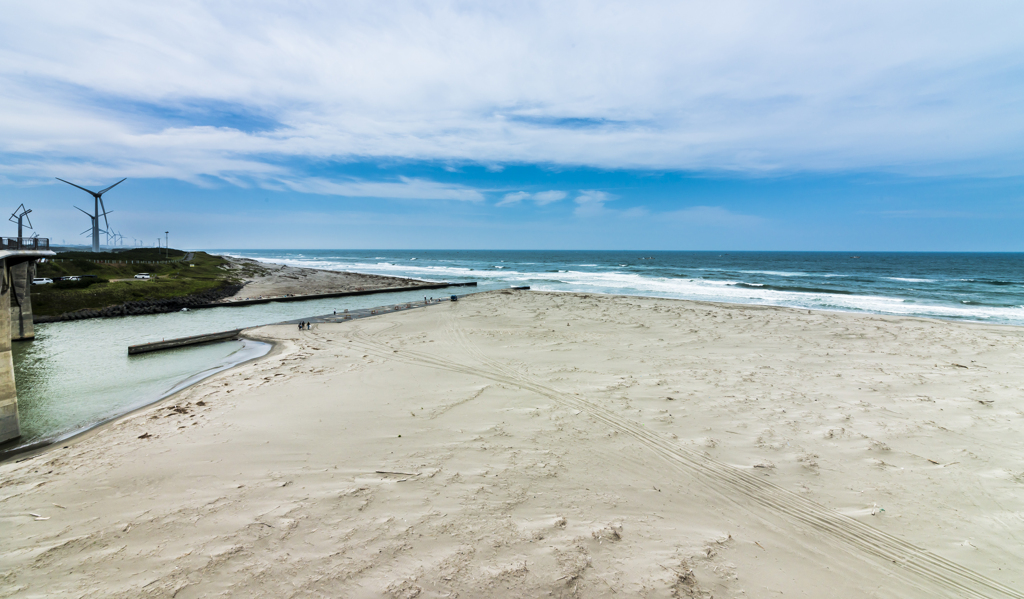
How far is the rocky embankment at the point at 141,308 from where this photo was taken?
20.4m

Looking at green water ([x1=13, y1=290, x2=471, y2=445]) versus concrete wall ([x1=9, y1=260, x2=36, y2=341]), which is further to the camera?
concrete wall ([x1=9, y1=260, x2=36, y2=341])

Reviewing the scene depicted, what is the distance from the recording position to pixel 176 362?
43.2 ft

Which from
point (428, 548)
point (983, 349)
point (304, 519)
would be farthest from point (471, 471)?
point (983, 349)

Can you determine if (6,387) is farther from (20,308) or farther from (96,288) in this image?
(96,288)

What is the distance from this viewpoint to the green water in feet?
29.1

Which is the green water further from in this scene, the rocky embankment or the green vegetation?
the green vegetation

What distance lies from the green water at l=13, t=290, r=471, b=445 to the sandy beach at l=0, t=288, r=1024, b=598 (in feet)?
5.08

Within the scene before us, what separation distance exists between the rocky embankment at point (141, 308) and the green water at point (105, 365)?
0.87 metres

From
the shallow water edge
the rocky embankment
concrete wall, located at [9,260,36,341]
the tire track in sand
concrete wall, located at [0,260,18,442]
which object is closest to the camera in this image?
the tire track in sand

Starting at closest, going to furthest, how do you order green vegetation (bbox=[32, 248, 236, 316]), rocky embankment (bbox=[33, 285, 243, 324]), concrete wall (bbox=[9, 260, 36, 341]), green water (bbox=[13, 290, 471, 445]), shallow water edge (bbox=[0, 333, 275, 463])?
shallow water edge (bbox=[0, 333, 275, 463])
green water (bbox=[13, 290, 471, 445])
concrete wall (bbox=[9, 260, 36, 341])
rocky embankment (bbox=[33, 285, 243, 324])
green vegetation (bbox=[32, 248, 236, 316])

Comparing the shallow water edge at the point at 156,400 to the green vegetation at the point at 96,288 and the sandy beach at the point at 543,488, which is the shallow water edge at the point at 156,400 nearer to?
the sandy beach at the point at 543,488

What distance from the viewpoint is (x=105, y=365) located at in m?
12.8

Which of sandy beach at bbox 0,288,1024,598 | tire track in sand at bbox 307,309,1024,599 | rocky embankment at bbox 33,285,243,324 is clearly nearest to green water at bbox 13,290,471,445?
rocky embankment at bbox 33,285,243,324

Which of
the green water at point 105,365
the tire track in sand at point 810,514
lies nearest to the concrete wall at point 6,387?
the green water at point 105,365
